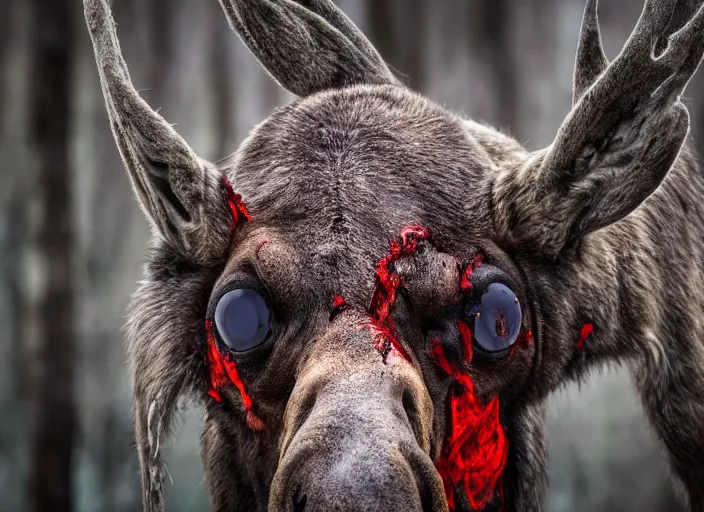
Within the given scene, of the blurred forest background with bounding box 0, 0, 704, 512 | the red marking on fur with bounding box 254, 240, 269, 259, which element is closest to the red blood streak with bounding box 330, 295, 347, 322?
the red marking on fur with bounding box 254, 240, 269, 259

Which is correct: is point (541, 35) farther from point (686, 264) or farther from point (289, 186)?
point (289, 186)

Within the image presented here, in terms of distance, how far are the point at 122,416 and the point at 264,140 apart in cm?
612

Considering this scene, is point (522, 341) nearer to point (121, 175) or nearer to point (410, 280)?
point (410, 280)

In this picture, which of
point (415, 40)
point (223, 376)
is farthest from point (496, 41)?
point (223, 376)

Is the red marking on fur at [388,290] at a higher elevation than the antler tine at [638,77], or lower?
lower

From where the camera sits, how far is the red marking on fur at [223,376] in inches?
99.0

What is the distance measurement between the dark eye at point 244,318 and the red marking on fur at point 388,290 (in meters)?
0.31

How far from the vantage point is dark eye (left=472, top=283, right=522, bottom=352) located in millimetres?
2414

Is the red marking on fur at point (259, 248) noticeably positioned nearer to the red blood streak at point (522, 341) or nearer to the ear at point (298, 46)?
the red blood streak at point (522, 341)

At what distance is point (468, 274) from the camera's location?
7.99 ft

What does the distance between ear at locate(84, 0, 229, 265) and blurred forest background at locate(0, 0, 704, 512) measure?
5197mm

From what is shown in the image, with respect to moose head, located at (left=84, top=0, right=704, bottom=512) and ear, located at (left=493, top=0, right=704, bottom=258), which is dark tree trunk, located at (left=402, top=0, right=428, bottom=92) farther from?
ear, located at (left=493, top=0, right=704, bottom=258)

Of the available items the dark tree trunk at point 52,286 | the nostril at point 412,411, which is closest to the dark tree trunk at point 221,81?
the dark tree trunk at point 52,286

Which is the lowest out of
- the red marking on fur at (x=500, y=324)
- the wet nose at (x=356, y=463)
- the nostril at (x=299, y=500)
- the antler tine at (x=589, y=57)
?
the nostril at (x=299, y=500)
